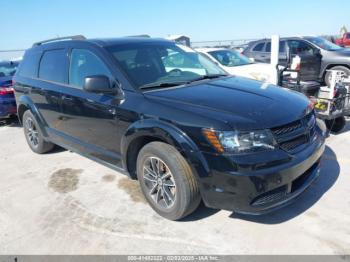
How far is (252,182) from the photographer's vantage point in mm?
2656

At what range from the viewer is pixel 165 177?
322 centimetres

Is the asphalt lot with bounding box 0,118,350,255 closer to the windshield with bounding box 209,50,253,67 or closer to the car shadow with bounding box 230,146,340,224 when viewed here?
the car shadow with bounding box 230,146,340,224

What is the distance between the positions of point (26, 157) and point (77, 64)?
241cm

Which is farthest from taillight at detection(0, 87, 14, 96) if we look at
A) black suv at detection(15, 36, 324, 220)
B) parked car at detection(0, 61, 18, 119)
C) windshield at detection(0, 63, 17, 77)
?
black suv at detection(15, 36, 324, 220)

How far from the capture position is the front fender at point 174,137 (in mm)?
2801

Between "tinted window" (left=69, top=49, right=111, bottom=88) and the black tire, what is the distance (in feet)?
13.8

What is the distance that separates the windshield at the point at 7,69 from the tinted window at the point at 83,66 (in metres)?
5.37

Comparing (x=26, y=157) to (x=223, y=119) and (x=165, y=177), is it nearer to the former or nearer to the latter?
(x=165, y=177)

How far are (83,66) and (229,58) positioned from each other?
235 inches

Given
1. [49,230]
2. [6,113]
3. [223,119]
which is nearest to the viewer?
[223,119]

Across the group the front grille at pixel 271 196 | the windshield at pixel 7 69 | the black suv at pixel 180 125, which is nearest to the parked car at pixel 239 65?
the black suv at pixel 180 125

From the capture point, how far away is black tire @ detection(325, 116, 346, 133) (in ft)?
19.1

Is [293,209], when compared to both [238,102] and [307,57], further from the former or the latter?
[307,57]

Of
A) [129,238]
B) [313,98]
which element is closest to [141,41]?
[129,238]
